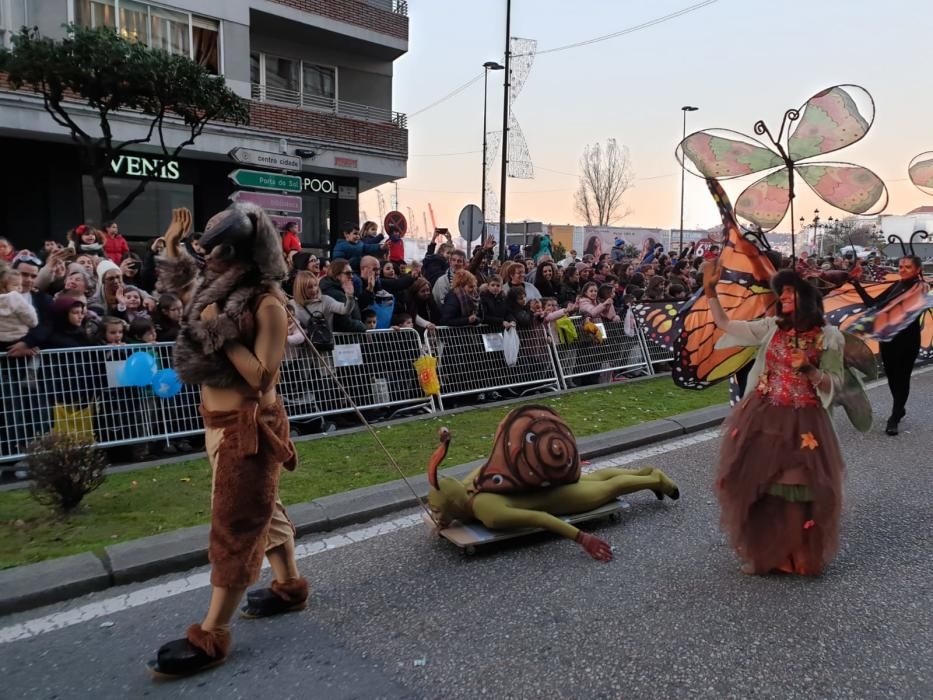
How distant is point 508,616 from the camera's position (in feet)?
11.0

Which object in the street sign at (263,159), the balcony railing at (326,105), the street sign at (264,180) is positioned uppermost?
the balcony railing at (326,105)

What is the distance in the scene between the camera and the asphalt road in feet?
9.17

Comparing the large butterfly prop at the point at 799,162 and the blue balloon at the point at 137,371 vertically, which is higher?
the large butterfly prop at the point at 799,162

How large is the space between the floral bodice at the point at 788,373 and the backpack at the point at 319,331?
4.26 m

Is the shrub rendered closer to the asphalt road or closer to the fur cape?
the asphalt road

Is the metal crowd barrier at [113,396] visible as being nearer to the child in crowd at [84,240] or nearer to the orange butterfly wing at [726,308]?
the orange butterfly wing at [726,308]

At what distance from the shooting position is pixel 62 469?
4.25 meters

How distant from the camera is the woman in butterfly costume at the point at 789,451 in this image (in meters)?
3.67

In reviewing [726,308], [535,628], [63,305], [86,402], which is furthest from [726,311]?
[63,305]

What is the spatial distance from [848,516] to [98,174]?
12001 millimetres

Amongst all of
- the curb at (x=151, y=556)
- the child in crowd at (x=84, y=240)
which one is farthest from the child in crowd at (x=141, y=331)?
the child in crowd at (x=84, y=240)

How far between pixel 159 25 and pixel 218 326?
16036mm

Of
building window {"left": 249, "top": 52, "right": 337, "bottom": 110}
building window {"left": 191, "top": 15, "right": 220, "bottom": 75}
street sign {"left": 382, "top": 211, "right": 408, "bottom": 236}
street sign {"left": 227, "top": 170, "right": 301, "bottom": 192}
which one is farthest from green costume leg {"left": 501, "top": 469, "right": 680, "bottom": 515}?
building window {"left": 249, "top": 52, "right": 337, "bottom": 110}

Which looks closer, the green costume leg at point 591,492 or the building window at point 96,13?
the green costume leg at point 591,492
